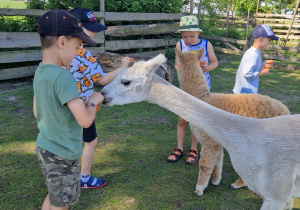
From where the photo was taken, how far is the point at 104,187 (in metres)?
2.92

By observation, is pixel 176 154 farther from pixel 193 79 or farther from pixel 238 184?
Result: pixel 193 79

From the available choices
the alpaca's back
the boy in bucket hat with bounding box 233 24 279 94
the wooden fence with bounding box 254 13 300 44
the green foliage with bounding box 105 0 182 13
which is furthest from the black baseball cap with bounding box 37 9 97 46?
the wooden fence with bounding box 254 13 300 44

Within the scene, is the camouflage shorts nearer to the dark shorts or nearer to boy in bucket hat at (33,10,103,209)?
boy in bucket hat at (33,10,103,209)

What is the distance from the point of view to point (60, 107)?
172cm

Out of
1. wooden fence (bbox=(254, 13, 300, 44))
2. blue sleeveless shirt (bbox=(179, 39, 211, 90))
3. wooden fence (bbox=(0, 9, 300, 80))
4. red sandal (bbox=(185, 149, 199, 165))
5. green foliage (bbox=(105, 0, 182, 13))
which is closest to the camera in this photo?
blue sleeveless shirt (bbox=(179, 39, 211, 90))

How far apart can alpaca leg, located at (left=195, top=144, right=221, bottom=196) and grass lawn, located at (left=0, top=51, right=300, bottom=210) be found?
111 mm

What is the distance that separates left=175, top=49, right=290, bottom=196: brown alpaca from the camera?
8.88 feet

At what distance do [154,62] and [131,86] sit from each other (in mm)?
263

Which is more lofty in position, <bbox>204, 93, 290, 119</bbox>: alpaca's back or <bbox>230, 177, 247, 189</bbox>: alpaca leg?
<bbox>204, 93, 290, 119</bbox>: alpaca's back

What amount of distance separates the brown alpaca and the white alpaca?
0.61 meters

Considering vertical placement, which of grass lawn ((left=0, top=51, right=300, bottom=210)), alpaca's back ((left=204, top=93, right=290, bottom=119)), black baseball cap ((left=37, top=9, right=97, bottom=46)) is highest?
black baseball cap ((left=37, top=9, right=97, bottom=46))

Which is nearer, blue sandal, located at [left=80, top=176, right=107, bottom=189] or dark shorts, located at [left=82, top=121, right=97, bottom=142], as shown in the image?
dark shorts, located at [left=82, top=121, right=97, bottom=142]

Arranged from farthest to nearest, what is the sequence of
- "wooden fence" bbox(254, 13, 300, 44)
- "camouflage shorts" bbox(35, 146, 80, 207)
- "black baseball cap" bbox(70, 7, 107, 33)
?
1. "wooden fence" bbox(254, 13, 300, 44)
2. "black baseball cap" bbox(70, 7, 107, 33)
3. "camouflage shorts" bbox(35, 146, 80, 207)

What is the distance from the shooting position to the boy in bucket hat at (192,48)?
3219 mm
